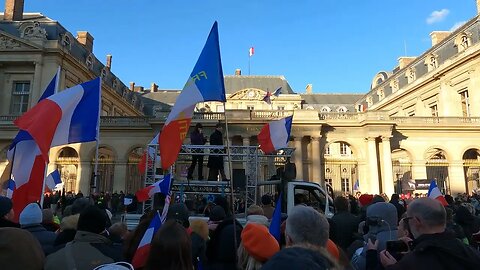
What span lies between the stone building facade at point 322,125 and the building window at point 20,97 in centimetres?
8

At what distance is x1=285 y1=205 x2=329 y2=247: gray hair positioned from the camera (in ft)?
7.95

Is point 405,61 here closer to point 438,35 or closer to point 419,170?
point 438,35

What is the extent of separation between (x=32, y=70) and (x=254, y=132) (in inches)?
780

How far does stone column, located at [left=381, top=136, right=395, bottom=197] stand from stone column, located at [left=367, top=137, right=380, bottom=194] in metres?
0.55

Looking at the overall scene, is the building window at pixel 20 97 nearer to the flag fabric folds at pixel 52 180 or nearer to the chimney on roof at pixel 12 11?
the chimney on roof at pixel 12 11

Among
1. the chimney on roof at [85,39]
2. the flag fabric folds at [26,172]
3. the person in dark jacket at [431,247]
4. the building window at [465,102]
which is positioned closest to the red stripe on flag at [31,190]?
the flag fabric folds at [26,172]

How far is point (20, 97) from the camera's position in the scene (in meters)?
32.3

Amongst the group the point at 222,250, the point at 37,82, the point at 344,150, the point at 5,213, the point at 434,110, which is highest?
the point at 37,82

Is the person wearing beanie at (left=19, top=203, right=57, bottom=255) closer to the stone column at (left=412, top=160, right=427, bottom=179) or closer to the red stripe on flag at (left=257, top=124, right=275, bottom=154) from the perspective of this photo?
the red stripe on flag at (left=257, top=124, right=275, bottom=154)

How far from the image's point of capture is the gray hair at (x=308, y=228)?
242 centimetres

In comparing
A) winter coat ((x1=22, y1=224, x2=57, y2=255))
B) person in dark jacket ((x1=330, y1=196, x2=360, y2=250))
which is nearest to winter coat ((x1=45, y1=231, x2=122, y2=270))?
winter coat ((x1=22, y1=224, x2=57, y2=255))

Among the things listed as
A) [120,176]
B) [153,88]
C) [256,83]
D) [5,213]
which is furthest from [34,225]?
[153,88]

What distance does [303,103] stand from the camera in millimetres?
48219

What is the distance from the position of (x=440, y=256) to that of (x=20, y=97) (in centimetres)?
3613
